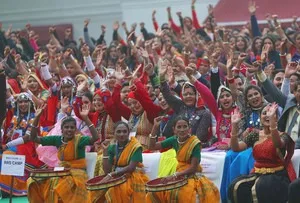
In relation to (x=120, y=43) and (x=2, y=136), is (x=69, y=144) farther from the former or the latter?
(x=120, y=43)

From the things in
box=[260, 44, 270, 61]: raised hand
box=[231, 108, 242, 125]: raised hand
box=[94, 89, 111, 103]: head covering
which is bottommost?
box=[231, 108, 242, 125]: raised hand

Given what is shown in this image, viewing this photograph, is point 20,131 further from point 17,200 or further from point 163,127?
point 163,127

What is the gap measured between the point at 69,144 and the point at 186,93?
1434 mm

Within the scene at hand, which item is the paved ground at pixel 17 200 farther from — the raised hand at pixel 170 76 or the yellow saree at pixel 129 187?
the yellow saree at pixel 129 187

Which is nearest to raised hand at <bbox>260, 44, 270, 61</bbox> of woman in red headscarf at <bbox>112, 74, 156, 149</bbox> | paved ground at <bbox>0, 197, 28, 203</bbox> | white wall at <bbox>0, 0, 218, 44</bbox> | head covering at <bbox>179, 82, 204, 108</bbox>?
head covering at <bbox>179, 82, 204, 108</bbox>

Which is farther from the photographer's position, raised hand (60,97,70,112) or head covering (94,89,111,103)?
raised hand (60,97,70,112)

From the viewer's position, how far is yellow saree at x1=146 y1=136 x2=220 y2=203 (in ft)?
35.6

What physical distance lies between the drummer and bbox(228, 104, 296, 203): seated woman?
353mm

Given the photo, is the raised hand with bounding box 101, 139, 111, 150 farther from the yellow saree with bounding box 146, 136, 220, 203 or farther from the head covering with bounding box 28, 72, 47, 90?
the head covering with bounding box 28, 72, 47, 90

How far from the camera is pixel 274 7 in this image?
21.9 m

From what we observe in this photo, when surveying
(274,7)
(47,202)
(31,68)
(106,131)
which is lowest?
(47,202)

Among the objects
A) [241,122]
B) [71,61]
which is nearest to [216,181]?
[241,122]

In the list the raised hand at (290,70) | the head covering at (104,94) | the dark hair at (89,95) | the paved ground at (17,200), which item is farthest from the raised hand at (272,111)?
the paved ground at (17,200)

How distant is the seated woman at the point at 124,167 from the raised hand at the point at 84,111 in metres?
0.67
